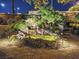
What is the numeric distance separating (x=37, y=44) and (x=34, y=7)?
18.1 m

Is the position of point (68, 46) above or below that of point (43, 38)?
below

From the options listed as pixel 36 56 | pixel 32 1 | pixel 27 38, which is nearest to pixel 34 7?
pixel 32 1

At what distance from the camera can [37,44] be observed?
40.9 feet

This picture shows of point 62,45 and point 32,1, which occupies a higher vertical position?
point 32,1

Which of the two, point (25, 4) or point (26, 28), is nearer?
point (26, 28)

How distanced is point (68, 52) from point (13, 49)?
8.08 feet

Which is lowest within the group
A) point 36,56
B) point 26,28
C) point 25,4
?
point 36,56

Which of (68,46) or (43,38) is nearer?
(68,46)

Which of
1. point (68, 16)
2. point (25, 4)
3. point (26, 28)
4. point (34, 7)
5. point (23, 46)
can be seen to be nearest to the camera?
point (23, 46)

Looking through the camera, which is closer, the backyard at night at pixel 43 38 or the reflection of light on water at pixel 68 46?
the backyard at night at pixel 43 38

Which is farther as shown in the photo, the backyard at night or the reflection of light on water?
the reflection of light on water

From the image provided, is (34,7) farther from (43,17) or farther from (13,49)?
(13,49)

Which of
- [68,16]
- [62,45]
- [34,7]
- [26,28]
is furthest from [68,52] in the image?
[34,7]

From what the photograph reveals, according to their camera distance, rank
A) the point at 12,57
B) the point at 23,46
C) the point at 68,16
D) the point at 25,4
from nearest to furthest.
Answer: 1. the point at 12,57
2. the point at 23,46
3. the point at 68,16
4. the point at 25,4
